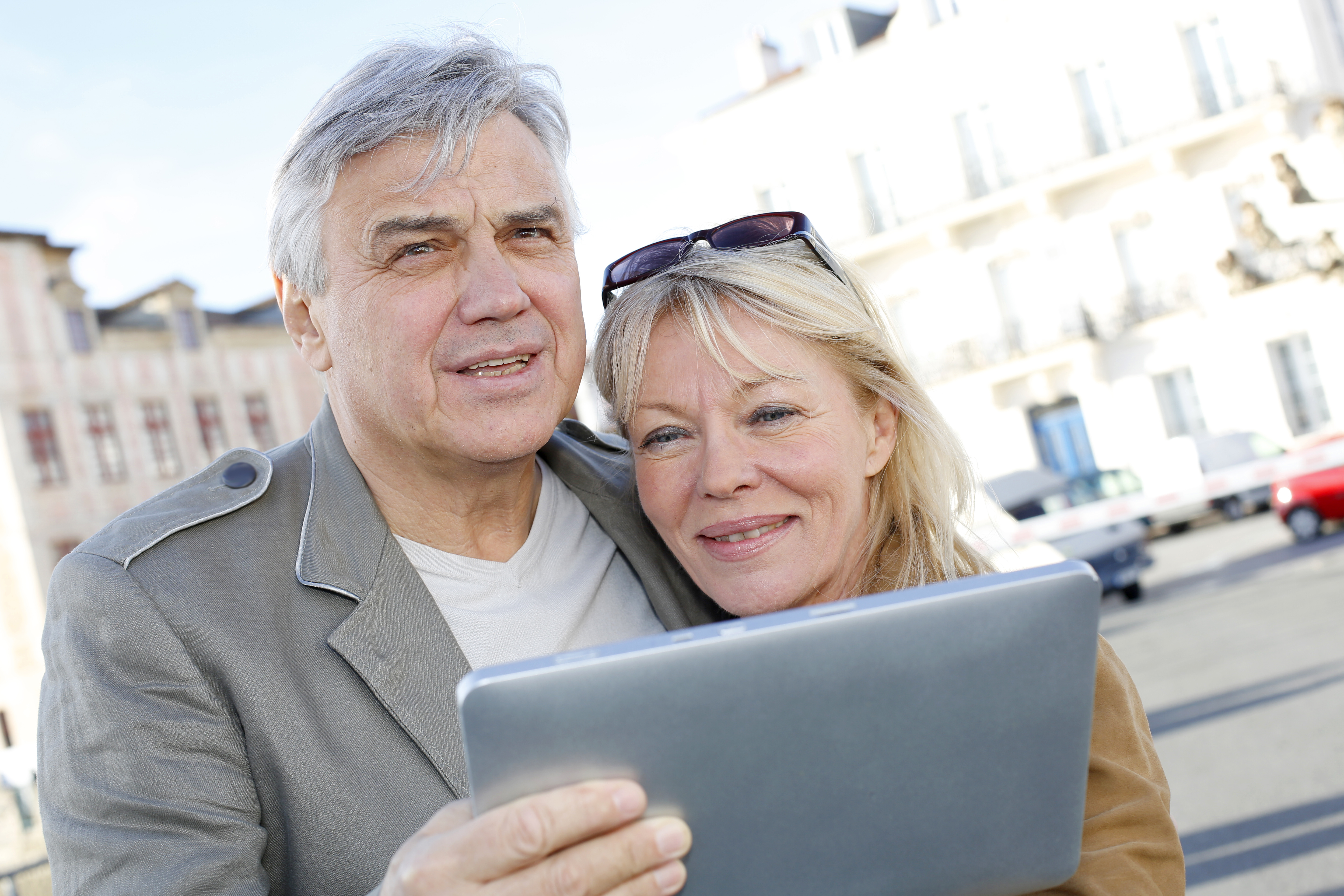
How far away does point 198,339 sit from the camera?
3194 centimetres

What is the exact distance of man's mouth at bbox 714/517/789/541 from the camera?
2.18 m

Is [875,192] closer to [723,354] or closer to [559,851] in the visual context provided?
[723,354]

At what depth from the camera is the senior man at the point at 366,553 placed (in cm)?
166

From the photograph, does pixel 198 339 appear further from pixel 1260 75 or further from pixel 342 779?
pixel 342 779

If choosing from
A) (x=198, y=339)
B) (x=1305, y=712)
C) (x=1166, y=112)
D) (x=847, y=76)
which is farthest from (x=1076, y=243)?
(x=198, y=339)

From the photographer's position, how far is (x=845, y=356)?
229 cm

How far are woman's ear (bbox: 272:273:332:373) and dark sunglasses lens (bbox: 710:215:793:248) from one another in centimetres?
83

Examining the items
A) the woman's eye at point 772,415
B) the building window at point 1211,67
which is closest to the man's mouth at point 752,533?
the woman's eye at point 772,415

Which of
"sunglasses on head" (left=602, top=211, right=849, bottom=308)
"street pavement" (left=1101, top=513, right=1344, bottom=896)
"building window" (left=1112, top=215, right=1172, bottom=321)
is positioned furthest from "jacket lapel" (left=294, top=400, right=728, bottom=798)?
"building window" (left=1112, top=215, right=1172, bottom=321)

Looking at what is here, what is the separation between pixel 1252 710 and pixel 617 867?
6992 millimetres

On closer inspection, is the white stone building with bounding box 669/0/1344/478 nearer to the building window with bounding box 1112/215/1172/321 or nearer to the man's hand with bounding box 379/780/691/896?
the building window with bounding box 1112/215/1172/321

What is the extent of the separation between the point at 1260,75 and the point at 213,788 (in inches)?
967

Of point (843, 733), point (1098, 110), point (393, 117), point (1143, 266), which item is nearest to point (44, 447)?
point (1098, 110)

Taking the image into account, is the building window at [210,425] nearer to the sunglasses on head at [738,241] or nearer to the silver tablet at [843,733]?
the sunglasses on head at [738,241]
